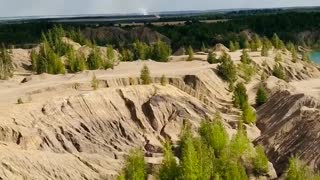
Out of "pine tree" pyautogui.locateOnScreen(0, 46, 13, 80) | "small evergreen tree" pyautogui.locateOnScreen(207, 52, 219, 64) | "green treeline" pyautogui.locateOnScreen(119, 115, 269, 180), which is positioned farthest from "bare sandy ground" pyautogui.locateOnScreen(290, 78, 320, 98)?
"pine tree" pyautogui.locateOnScreen(0, 46, 13, 80)

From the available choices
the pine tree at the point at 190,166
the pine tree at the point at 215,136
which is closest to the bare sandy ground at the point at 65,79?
the pine tree at the point at 215,136

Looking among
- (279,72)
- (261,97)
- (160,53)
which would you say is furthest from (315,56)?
(261,97)

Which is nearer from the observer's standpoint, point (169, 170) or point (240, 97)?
point (169, 170)

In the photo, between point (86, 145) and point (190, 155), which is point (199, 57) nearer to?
point (86, 145)

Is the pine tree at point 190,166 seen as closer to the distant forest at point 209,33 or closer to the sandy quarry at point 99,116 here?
the sandy quarry at point 99,116

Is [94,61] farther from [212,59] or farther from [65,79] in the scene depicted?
[65,79]

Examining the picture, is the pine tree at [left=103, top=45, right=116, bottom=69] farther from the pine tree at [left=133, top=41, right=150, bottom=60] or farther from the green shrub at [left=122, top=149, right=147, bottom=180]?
the green shrub at [left=122, top=149, right=147, bottom=180]
